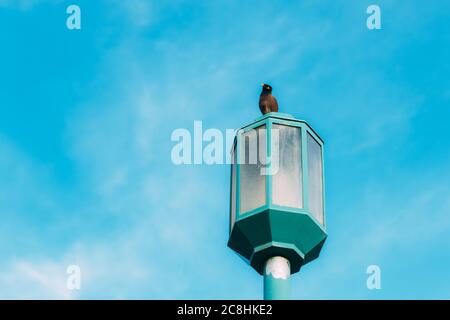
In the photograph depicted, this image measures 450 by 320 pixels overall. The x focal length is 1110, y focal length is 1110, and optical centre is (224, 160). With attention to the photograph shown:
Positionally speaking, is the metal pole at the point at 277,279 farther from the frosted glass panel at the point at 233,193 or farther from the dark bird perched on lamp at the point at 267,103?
the dark bird perched on lamp at the point at 267,103

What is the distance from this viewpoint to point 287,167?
22.0 meters

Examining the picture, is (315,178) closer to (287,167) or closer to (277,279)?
(287,167)

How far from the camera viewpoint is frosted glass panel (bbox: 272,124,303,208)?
2148 cm

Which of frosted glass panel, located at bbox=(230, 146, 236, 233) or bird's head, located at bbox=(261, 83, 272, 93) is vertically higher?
bird's head, located at bbox=(261, 83, 272, 93)

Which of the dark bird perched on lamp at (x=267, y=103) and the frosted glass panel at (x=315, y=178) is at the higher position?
the dark bird perched on lamp at (x=267, y=103)

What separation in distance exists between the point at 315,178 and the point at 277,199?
1447 mm

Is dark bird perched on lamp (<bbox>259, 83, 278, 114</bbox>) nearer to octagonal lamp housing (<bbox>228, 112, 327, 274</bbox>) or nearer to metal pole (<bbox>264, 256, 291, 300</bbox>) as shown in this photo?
octagonal lamp housing (<bbox>228, 112, 327, 274</bbox>)

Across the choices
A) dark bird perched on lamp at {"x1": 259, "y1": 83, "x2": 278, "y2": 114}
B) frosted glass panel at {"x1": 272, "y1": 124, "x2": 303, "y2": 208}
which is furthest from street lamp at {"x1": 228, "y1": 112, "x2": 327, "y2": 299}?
dark bird perched on lamp at {"x1": 259, "y1": 83, "x2": 278, "y2": 114}

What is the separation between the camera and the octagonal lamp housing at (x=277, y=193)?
69.8 feet

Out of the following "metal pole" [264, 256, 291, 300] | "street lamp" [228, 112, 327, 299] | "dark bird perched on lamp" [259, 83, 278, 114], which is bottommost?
"metal pole" [264, 256, 291, 300]

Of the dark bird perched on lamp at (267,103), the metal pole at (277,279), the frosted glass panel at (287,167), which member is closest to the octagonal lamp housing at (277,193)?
the frosted glass panel at (287,167)

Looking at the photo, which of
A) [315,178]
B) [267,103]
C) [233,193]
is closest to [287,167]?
[315,178]
